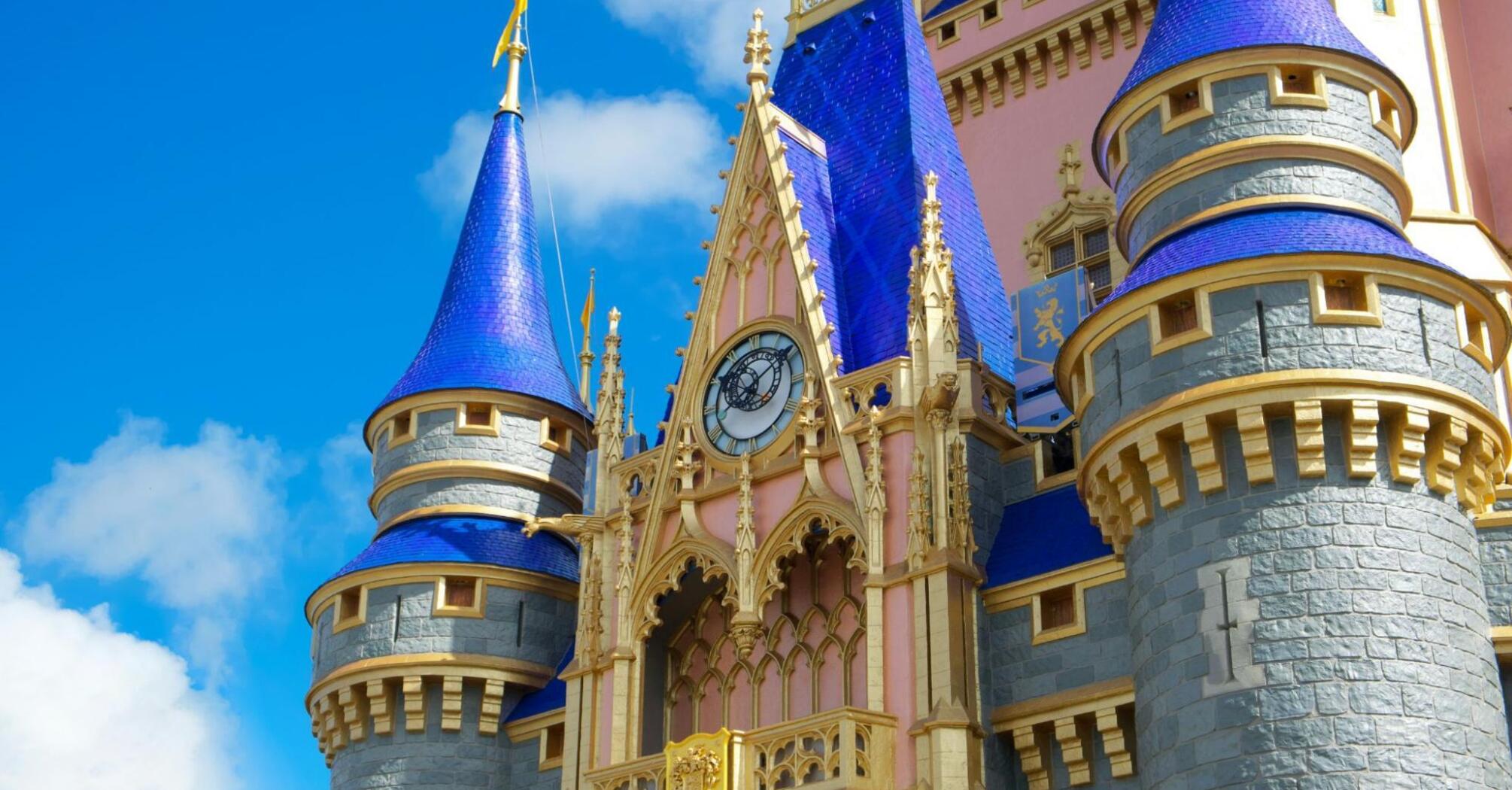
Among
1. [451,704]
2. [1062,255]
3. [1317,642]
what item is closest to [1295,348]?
[1317,642]

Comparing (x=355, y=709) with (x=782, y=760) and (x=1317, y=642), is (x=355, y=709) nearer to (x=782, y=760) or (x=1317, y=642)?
(x=782, y=760)

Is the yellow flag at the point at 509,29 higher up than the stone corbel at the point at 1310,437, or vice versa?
the yellow flag at the point at 509,29

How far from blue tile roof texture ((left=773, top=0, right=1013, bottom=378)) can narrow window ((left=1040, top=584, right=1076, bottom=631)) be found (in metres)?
3.91

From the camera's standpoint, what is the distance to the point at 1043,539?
22828 mm

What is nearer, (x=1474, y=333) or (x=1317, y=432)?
(x=1317, y=432)

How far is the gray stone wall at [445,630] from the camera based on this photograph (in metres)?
27.5

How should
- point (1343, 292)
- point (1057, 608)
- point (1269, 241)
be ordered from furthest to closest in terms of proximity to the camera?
point (1057, 608), point (1269, 241), point (1343, 292)

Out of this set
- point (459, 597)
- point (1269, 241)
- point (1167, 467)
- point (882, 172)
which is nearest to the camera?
point (1167, 467)

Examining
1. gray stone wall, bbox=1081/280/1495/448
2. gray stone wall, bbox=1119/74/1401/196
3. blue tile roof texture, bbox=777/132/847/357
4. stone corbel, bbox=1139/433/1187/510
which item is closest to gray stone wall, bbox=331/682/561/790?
blue tile roof texture, bbox=777/132/847/357

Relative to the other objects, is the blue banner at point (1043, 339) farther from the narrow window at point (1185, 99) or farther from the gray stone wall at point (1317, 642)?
the gray stone wall at point (1317, 642)

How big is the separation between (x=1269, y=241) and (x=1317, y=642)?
4.36 meters

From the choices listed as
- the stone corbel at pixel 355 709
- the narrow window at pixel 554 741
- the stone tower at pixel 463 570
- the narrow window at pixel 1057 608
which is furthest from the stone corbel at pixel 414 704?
the narrow window at pixel 1057 608

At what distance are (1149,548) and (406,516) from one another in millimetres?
12838

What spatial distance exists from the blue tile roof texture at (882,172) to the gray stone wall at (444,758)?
24.0 ft
